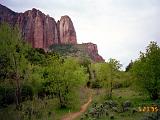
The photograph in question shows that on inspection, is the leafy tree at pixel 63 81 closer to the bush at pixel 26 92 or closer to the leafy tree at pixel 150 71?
the bush at pixel 26 92

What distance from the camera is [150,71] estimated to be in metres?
58.2

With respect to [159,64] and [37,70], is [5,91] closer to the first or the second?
[37,70]

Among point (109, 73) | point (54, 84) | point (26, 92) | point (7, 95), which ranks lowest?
point (7, 95)

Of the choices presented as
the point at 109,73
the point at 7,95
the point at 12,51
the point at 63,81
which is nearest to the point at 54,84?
the point at 63,81

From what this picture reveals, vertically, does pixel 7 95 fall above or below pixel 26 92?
below

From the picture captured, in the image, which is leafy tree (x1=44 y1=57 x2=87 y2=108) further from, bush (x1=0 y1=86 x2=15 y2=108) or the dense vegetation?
bush (x1=0 y1=86 x2=15 y2=108)

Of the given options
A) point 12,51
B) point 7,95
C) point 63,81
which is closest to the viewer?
point 12,51

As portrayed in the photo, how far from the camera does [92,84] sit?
10300 centimetres

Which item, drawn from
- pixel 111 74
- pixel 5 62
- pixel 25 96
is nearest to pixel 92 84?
pixel 111 74

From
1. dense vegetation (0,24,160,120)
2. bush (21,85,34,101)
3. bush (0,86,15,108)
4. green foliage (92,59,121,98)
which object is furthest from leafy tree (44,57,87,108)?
green foliage (92,59,121,98)

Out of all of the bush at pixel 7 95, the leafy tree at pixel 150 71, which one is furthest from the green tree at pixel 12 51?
the leafy tree at pixel 150 71

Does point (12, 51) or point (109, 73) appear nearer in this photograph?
point (12, 51)

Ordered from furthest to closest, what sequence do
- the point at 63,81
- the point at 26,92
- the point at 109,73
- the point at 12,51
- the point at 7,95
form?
the point at 109,73 < the point at 26,92 < the point at 63,81 < the point at 7,95 < the point at 12,51

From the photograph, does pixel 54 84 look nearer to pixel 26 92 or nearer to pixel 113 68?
pixel 26 92
